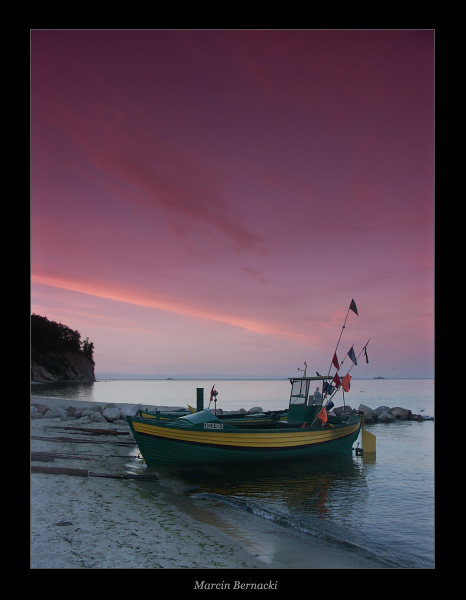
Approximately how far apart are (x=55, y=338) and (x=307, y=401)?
98283 mm

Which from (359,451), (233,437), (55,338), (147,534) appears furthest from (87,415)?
(55,338)

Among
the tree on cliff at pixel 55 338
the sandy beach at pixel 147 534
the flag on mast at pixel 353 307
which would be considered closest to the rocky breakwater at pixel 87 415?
the sandy beach at pixel 147 534

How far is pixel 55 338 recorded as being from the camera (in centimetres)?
10600

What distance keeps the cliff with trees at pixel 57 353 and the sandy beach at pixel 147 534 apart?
284 feet

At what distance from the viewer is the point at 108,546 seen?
307 inches

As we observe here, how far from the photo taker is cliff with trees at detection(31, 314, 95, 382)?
98688 mm

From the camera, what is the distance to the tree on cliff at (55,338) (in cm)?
A: 9743

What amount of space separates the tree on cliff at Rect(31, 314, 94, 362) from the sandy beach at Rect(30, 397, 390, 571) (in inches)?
3359
